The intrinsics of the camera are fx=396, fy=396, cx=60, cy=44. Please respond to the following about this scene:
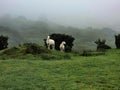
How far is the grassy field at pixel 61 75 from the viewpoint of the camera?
21188 mm

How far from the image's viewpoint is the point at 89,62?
29.6 meters

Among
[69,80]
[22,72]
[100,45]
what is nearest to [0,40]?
[100,45]

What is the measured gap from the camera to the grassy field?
21.2 metres

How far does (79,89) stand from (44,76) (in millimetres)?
4117

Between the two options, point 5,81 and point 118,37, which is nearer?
point 5,81

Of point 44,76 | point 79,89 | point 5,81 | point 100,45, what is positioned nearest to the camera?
point 79,89

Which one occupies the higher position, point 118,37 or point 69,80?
point 118,37

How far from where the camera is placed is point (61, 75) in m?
24.4

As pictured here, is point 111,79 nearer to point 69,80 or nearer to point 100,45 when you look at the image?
point 69,80

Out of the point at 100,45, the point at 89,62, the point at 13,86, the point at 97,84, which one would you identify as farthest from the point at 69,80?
the point at 100,45

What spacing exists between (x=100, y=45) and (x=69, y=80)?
86.5 ft

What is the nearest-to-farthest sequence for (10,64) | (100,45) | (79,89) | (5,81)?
(79,89) → (5,81) → (10,64) → (100,45)

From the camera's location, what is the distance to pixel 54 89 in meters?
20.4

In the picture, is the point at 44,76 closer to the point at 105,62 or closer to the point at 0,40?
the point at 105,62
